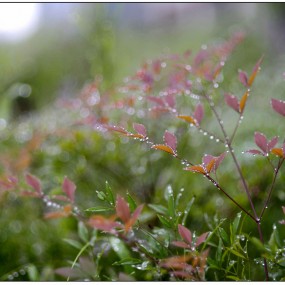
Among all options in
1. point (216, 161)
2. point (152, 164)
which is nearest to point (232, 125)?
point (152, 164)

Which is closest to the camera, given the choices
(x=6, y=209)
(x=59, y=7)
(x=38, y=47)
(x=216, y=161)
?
(x=216, y=161)

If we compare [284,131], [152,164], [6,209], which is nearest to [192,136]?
[152,164]

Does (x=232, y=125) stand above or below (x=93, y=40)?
below

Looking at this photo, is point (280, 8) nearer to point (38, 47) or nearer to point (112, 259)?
point (38, 47)

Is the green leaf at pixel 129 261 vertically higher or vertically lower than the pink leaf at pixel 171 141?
lower

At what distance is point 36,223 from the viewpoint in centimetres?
185

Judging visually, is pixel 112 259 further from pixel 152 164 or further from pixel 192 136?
pixel 192 136

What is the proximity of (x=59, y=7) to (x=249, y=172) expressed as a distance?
23.7ft

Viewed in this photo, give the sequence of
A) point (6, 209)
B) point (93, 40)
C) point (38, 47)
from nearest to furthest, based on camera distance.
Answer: point (6, 209)
point (93, 40)
point (38, 47)

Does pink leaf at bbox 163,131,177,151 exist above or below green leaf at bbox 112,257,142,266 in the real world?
above

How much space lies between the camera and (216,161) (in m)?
0.87

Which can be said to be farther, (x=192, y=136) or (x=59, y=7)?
(x=59, y=7)

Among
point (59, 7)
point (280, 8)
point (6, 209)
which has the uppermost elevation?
point (59, 7)

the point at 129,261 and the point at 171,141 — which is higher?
the point at 171,141
